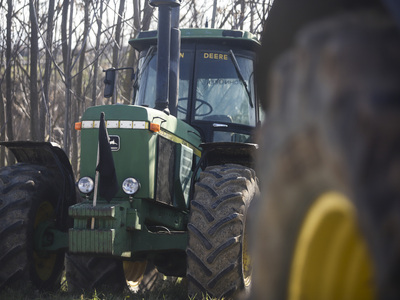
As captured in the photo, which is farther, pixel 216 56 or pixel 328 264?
pixel 216 56

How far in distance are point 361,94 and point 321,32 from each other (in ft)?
1.10

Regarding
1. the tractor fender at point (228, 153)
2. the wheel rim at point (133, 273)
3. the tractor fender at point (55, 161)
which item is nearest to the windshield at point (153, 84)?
the tractor fender at point (228, 153)

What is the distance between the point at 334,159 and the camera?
1.49m

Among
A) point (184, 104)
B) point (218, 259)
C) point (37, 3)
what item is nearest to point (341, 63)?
point (218, 259)

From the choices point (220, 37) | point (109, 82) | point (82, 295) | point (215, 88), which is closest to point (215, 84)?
point (215, 88)

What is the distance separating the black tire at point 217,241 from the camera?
5.14m

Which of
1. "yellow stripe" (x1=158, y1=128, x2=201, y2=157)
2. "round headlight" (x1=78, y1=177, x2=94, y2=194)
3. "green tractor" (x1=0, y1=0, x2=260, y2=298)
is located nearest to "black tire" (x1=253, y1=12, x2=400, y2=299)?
"green tractor" (x1=0, y1=0, x2=260, y2=298)

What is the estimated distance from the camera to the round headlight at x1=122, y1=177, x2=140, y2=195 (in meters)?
5.73

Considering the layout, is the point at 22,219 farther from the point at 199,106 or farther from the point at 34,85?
the point at 34,85

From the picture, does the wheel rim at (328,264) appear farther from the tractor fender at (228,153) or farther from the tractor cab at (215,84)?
the tractor cab at (215,84)

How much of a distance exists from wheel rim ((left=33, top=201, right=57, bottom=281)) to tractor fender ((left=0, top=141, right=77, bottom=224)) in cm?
10

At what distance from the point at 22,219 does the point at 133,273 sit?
141cm

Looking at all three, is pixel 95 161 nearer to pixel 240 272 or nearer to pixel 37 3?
pixel 240 272

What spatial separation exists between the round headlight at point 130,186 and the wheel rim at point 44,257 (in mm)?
921
